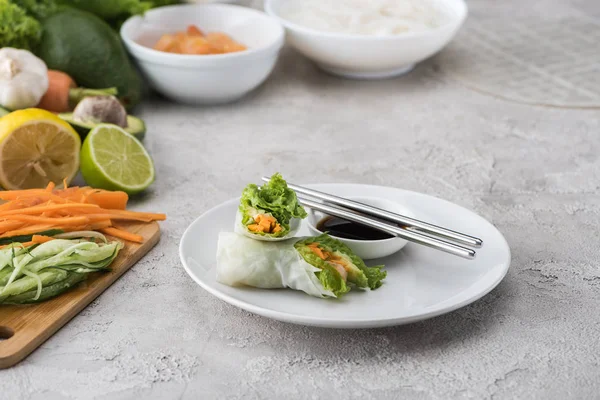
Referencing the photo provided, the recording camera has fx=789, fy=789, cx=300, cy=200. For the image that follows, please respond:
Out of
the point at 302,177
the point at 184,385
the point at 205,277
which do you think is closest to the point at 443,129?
the point at 302,177

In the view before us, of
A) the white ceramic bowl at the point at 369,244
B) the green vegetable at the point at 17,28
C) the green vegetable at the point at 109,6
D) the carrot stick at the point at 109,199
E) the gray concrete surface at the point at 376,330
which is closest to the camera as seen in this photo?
the gray concrete surface at the point at 376,330

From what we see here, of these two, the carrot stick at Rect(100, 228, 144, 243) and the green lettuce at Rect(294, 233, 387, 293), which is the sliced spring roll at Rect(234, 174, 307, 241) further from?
the carrot stick at Rect(100, 228, 144, 243)

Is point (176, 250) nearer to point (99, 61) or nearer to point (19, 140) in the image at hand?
point (19, 140)

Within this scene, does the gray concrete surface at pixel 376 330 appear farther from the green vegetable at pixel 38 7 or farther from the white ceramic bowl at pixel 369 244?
the green vegetable at pixel 38 7

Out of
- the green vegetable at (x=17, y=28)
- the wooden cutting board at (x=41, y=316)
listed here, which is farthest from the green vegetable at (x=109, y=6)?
the wooden cutting board at (x=41, y=316)

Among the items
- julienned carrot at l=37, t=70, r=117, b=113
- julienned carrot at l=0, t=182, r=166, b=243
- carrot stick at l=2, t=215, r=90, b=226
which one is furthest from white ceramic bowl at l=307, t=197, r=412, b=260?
julienned carrot at l=37, t=70, r=117, b=113

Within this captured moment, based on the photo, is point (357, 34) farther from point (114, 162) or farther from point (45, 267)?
point (45, 267)

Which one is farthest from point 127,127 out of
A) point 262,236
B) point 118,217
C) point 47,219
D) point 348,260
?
point 348,260
